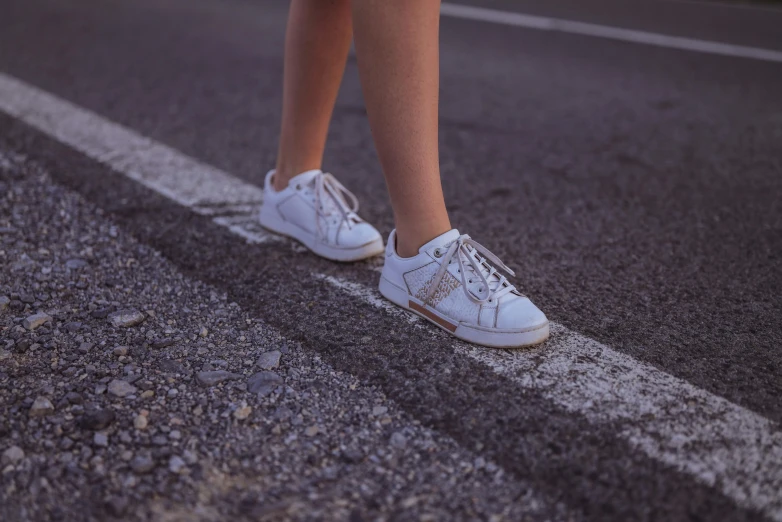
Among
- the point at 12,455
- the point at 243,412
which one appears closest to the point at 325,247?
the point at 243,412

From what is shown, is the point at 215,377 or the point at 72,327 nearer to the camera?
the point at 215,377

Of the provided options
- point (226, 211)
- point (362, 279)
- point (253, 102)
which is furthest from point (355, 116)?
point (362, 279)

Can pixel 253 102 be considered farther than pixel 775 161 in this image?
Yes

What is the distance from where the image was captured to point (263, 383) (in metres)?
1.48

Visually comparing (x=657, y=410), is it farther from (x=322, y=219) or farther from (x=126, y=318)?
(x=126, y=318)

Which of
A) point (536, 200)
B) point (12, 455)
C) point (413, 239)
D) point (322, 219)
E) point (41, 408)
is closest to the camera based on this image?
point (12, 455)

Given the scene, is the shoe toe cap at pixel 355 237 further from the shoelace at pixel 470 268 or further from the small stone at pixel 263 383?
the small stone at pixel 263 383

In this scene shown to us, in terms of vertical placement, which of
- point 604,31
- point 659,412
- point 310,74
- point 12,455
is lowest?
point 12,455

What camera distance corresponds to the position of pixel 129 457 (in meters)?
1.27

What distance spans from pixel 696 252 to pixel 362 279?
3.26ft

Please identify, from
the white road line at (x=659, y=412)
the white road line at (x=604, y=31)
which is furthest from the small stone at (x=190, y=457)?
the white road line at (x=604, y=31)

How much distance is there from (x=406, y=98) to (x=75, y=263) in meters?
1.00

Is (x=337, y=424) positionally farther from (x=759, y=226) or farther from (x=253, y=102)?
(x=253, y=102)

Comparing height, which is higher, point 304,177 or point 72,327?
point 304,177
